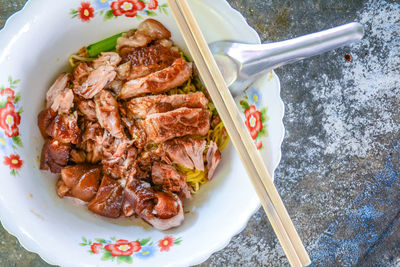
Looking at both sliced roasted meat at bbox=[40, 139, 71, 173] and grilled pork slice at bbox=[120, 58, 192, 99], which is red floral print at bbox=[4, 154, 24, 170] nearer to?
sliced roasted meat at bbox=[40, 139, 71, 173]

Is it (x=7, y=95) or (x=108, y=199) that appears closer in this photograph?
(x=7, y=95)

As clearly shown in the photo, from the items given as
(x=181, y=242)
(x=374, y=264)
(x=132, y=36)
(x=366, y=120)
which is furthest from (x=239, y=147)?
(x=374, y=264)

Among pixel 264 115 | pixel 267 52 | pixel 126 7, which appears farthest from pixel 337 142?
pixel 126 7

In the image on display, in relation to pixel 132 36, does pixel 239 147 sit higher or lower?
lower

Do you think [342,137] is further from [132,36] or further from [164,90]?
[132,36]

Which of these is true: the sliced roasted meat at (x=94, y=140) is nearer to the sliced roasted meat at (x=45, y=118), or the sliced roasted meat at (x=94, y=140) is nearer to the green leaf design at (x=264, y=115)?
the sliced roasted meat at (x=45, y=118)

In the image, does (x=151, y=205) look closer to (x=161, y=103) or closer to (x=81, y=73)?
(x=161, y=103)

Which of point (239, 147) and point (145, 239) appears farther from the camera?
point (145, 239)
